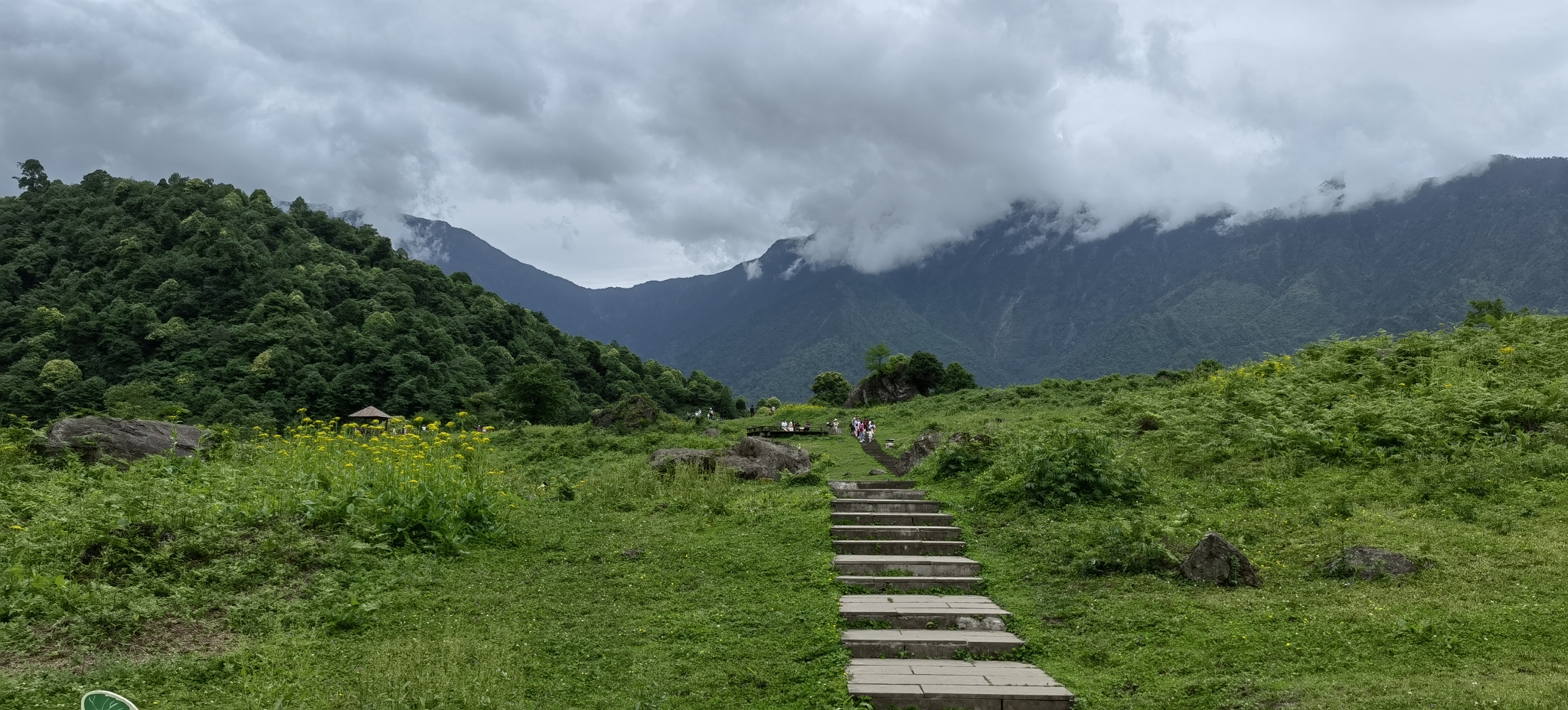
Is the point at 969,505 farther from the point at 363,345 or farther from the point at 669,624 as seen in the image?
the point at 363,345

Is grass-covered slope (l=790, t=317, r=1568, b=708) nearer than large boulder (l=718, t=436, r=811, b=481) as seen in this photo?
Yes

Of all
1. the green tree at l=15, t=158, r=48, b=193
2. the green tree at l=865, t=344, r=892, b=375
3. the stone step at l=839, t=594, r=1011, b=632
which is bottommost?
the stone step at l=839, t=594, r=1011, b=632

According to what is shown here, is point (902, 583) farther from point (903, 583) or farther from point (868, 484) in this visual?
point (868, 484)

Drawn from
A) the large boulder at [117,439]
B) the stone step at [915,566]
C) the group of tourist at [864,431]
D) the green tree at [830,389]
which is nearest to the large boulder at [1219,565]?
the stone step at [915,566]

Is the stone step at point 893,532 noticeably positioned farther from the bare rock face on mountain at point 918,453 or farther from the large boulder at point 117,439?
the large boulder at point 117,439

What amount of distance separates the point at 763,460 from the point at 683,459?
185 centimetres

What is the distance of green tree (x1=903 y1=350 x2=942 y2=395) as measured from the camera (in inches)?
2194

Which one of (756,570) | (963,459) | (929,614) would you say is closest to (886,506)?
(963,459)

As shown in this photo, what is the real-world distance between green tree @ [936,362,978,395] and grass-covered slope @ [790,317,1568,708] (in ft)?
123

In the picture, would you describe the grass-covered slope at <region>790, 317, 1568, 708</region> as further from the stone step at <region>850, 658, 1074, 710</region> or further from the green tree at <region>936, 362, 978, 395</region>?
the green tree at <region>936, 362, 978, 395</region>

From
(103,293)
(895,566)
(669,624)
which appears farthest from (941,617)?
(103,293)

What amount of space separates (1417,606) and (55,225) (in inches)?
3246

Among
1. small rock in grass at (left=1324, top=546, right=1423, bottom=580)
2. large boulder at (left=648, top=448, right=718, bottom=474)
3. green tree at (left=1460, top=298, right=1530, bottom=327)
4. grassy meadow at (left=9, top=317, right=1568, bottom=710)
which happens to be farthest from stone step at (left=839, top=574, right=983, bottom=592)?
green tree at (left=1460, top=298, right=1530, bottom=327)

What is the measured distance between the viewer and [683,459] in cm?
1700
